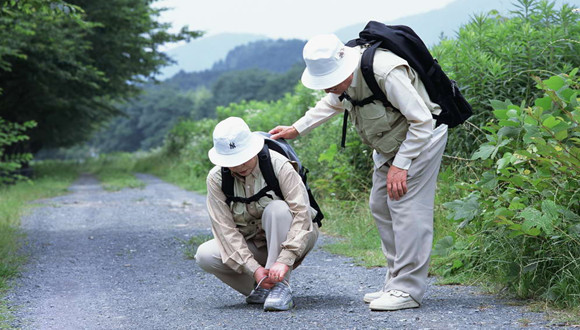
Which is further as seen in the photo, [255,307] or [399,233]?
[255,307]

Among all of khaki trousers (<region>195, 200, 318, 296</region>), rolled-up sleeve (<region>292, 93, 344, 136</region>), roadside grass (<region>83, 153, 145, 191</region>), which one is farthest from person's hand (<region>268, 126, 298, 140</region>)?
roadside grass (<region>83, 153, 145, 191</region>)

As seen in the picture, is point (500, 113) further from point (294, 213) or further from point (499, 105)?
point (294, 213)

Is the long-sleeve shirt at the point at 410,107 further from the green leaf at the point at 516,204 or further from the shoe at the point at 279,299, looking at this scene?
the shoe at the point at 279,299

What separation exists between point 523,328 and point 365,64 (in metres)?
1.69

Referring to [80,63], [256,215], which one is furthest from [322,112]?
[80,63]

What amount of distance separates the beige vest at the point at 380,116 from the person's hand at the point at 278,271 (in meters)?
0.95

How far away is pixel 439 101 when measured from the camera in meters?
4.32

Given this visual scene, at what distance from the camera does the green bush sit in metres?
4.19

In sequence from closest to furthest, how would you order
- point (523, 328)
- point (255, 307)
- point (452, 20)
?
1. point (523, 328)
2. point (255, 307)
3. point (452, 20)

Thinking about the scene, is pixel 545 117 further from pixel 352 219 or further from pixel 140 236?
pixel 140 236

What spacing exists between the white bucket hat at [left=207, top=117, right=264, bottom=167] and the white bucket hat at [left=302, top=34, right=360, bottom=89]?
53 centimetres

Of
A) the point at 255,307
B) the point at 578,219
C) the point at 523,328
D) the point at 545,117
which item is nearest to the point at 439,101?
the point at 545,117

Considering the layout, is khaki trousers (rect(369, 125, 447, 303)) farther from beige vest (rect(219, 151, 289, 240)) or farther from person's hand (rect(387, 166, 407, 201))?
beige vest (rect(219, 151, 289, 240))

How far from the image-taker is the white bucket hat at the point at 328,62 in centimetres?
406
